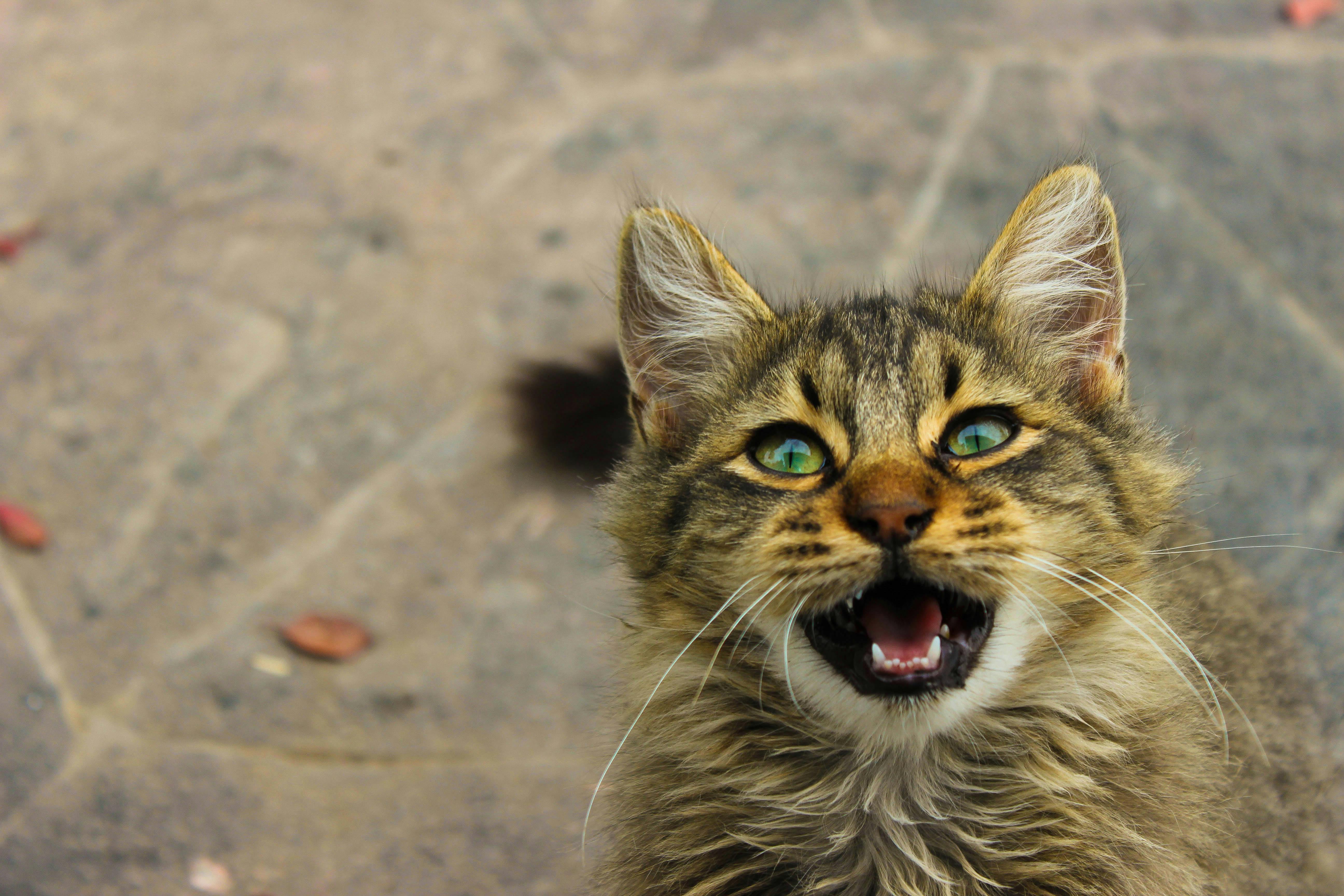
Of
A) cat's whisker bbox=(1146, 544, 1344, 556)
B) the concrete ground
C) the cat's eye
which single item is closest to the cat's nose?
the cat's eye

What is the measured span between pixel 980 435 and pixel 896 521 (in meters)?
0.53

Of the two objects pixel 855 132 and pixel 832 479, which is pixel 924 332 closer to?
pixel 832 479

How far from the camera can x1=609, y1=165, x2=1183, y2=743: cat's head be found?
7.61 ft

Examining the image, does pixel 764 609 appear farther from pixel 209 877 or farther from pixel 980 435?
pixel 209 877

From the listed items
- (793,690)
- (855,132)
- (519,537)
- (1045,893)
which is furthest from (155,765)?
(855,132)

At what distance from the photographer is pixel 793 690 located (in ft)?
8.25

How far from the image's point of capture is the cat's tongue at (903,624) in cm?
235

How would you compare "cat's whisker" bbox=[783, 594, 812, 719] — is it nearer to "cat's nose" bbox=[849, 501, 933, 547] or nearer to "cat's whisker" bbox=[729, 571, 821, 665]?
"cat's whisker" bbox=[729, 571, 821, 665]

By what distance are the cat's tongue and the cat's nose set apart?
20 cm

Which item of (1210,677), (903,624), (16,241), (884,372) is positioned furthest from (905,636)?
(16,241)

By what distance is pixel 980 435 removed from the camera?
2645 mm

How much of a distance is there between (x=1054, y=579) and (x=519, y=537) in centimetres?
286

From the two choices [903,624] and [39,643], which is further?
[39,643]

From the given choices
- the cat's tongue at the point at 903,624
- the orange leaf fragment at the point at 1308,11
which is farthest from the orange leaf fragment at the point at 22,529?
the orange leaf fragment at the point at 1308,11
